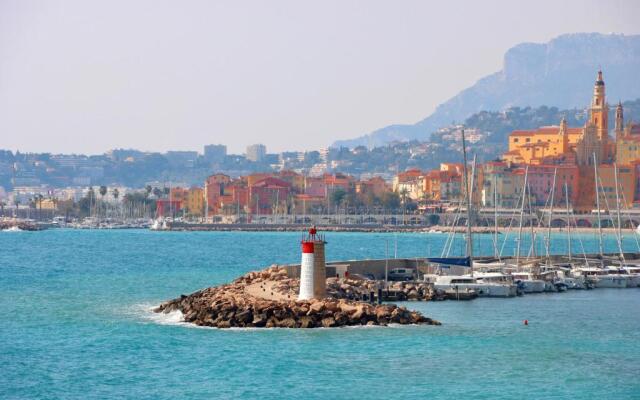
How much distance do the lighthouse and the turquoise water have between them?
1726 mm

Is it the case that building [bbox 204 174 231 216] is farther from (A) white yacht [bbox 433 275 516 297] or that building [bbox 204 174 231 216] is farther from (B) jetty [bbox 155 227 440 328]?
(B) jetty [bbox 155 227 440 328]

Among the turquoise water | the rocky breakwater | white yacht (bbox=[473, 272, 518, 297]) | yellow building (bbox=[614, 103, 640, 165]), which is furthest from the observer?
yellow building (bbox=[614, 103, 640, 165])

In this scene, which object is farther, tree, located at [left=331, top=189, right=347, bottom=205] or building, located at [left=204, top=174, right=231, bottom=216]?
building, located at [left=204, top=174, right=231, bottom=216]

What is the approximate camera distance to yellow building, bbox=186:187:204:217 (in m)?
161

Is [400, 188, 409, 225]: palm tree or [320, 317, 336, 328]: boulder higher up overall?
[400, 188, 409, 225]: palm tree

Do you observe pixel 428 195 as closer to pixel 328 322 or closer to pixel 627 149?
pixel 627 149

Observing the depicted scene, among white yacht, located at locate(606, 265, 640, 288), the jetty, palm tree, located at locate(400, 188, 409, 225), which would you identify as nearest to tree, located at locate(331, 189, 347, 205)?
palm tree, located at locate(400, 188, 409, 225)

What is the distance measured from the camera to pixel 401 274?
42.5m

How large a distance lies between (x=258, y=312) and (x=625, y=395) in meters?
9.63

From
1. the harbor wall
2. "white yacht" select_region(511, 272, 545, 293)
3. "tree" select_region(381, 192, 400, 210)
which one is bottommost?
"white yacht" select_region(511, 272, 545, 293)

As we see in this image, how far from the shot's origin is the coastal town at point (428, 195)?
446 ft

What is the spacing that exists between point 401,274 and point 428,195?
4473 inches

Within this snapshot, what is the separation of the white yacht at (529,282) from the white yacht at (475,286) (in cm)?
169

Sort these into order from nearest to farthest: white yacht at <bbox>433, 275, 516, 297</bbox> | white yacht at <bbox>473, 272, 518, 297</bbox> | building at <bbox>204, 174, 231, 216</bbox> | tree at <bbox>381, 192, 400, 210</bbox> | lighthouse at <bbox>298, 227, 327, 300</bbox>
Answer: lighthouse at <bbox>298, 227, 327, 300</bbox>
white yacht at <bbox>433, 275, 516, 297</bbox>
white yacht at <bbox>473, 272, 518, 297</bbox>
tree at <bbox>381, 192, 400, 210</bbox>
building at <bbox>204, 174, 231, 216</bbox>
